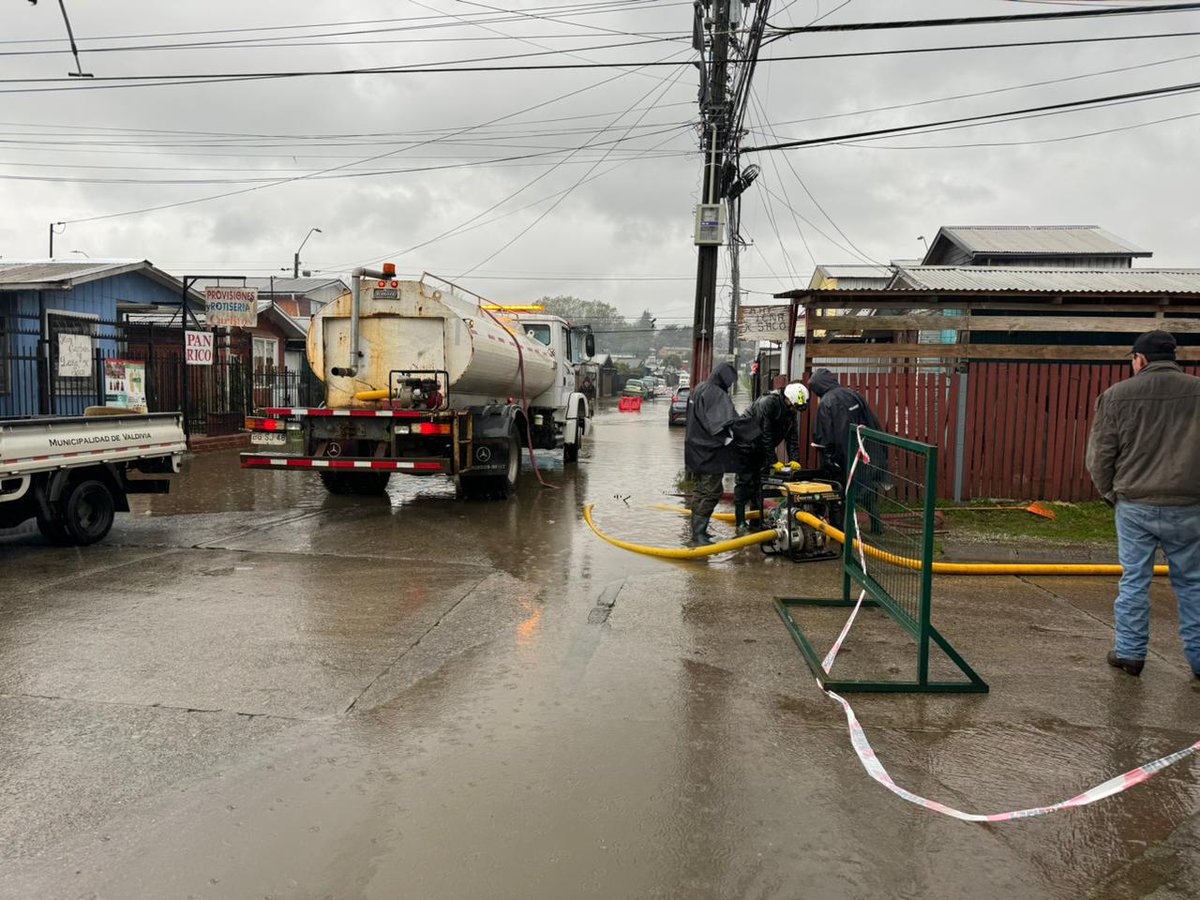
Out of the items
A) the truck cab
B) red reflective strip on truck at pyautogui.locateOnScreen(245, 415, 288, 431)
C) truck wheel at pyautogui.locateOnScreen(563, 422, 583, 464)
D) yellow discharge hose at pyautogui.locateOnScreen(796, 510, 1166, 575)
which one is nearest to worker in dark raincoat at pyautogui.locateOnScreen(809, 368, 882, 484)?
yellow discharge hose at pyautogui.locateOnScreen(796, 510, 1166, 575)

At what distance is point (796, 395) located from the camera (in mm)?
8586

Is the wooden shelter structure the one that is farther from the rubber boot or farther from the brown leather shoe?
the brown leather shoe

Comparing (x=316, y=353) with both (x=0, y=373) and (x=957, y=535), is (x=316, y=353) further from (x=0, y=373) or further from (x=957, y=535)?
(x=0, y=373)

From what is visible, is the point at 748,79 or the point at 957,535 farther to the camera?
the point at 748,79

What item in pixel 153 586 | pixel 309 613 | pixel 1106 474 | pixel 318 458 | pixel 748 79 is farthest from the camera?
pixel 748 79

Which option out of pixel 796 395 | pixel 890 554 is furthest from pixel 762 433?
pixel 890 554

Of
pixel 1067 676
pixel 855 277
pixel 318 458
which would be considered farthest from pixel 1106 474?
pixel 855 277

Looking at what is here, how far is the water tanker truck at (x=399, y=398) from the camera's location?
1016 cm

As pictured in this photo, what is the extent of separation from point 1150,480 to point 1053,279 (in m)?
14.7

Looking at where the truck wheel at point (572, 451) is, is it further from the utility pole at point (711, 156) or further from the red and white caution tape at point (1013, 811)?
the red and white caution tape at point (1013, 811)

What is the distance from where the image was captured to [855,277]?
36250 millimetres

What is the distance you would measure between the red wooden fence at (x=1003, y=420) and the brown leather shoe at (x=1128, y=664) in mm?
5525

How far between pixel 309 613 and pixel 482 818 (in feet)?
10.7

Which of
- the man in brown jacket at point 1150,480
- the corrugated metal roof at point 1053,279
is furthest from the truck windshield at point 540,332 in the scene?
the man in brown jacket at point 1150,480
